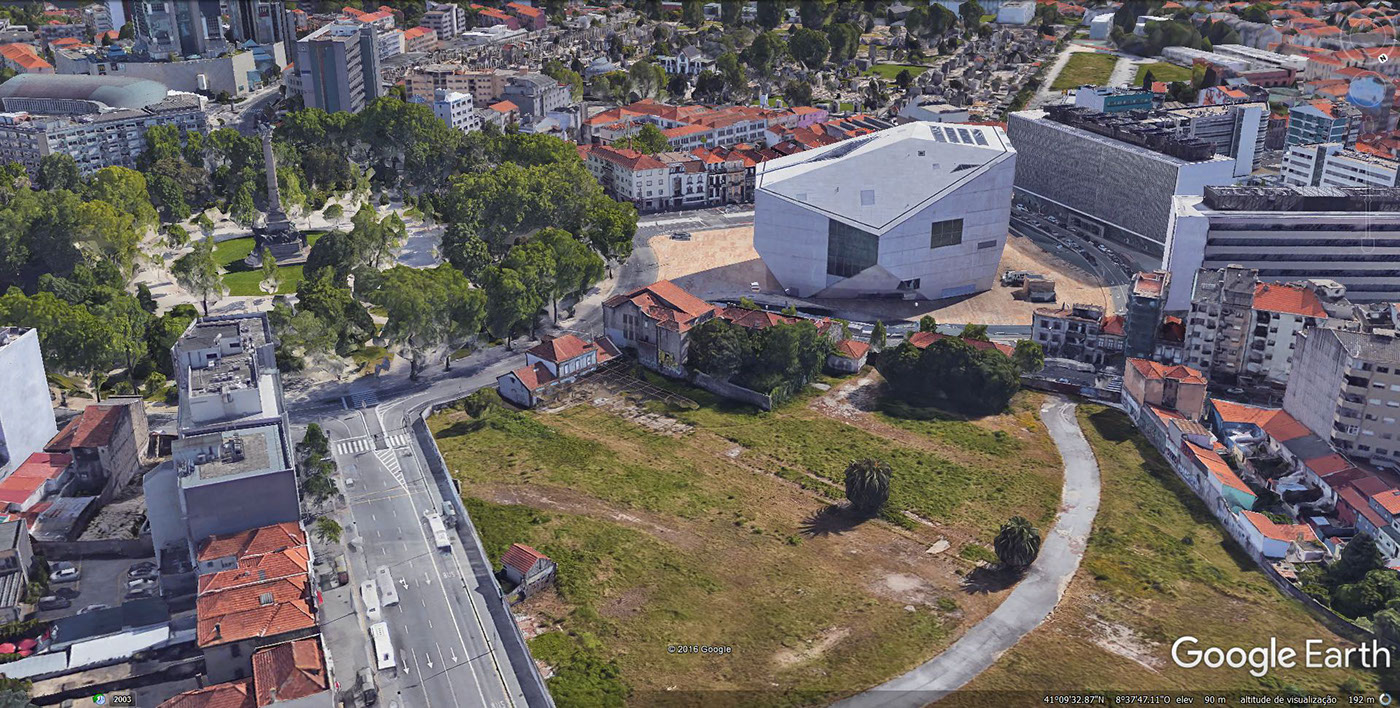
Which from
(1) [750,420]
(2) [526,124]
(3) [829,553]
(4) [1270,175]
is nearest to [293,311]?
(1) [750,420]

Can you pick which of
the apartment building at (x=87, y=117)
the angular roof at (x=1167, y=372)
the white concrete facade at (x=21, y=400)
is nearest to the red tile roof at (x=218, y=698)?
the white concrete facade at (x=21, y=400)

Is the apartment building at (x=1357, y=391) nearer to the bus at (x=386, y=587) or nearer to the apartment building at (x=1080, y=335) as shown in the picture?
the apartment building at (x=1080, y=335)

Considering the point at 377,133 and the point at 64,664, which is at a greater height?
the point at 377,133

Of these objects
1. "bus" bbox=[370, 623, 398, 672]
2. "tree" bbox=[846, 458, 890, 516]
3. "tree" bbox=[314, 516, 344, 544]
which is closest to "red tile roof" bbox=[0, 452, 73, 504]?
"tree" bbox=[314, 516, 344, 544]

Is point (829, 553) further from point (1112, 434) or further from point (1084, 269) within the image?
point (1084, 269)

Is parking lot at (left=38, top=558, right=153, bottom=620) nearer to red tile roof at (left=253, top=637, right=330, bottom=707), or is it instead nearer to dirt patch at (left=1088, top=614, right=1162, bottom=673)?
red tile roof at (left=253, top=637, right=330, bottom=707)
